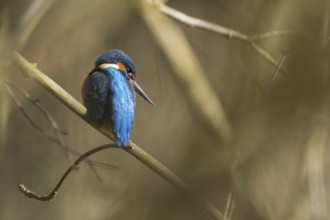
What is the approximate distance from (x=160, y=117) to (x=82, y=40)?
322 cm

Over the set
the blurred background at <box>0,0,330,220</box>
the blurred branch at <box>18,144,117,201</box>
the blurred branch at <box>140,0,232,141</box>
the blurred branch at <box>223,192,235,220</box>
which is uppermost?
the blurred branch at <box>140,0,232,141</box>

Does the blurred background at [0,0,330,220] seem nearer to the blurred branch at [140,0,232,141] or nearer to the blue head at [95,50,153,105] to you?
the blue head at [95,50,153,105]

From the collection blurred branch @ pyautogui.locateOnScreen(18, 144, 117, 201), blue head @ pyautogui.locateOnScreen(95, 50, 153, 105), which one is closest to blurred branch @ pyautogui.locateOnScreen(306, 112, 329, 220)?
blurred branch @ pyautogui.locateOnScreen(18, 144, 117, 201)

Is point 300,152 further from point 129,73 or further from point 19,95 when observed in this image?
point 19,95

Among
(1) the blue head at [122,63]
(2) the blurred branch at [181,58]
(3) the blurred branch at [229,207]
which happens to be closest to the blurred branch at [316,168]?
(3) the blurred branch at [229,207]

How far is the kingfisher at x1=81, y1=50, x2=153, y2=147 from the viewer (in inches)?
102

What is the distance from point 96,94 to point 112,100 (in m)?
0.07

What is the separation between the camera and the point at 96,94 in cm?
265

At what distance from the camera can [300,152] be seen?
1938mm

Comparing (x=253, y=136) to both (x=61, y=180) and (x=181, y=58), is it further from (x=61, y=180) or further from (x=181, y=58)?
(x=181, y=58)

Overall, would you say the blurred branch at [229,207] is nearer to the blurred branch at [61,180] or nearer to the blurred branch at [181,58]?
the blurred branch at [61,180]

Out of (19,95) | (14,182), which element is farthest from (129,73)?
(14,182)

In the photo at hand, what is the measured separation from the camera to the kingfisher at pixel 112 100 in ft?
8.52

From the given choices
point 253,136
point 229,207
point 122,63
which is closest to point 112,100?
point 122,63
